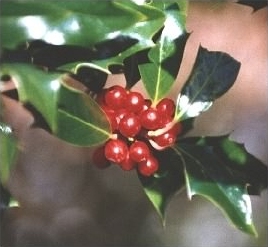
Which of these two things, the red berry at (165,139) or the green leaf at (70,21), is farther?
the red berry at (165,139)

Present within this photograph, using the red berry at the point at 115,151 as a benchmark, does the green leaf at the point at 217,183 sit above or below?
below

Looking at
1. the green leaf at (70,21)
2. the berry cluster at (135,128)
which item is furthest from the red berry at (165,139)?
the green leaf at (70,21)

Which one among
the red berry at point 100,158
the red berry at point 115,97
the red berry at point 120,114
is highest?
the red berry at point 115,97

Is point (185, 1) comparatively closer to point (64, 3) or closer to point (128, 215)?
point (64, 3)

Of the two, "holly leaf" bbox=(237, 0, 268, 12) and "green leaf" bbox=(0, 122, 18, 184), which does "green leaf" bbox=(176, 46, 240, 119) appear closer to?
"holly leaf" bbox=(237, 0, 268, 12)

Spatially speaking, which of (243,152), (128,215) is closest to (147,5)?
(243,152)

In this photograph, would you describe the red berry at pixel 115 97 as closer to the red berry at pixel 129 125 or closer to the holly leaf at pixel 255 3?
the red berry at pixel 129 125

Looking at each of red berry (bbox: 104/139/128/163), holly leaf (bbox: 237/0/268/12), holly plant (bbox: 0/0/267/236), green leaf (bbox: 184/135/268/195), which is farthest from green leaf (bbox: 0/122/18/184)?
holly leaf (bbox: 237/0/268/12)

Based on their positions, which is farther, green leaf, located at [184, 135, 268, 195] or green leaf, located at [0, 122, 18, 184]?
green leaf, located at [184, 135, 268, 195]
